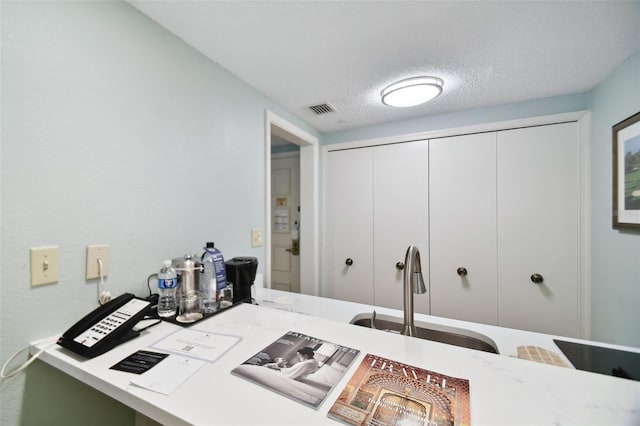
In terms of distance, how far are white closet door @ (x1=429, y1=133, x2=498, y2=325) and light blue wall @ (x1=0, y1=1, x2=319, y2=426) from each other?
1876 millimetres

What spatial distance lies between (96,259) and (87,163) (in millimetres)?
367

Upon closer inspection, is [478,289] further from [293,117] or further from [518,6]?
[293,117]

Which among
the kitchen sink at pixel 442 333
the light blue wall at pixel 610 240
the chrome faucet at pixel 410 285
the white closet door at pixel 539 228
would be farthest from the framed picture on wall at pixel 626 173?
the chrome faucet at pixel 410 285

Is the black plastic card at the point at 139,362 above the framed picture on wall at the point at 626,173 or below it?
below

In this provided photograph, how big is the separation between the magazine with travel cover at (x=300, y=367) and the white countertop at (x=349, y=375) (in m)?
0.02

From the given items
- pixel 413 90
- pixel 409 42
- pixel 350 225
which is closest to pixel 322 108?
pixel 413 90

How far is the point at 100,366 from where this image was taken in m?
0.68

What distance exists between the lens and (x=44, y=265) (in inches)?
31.9

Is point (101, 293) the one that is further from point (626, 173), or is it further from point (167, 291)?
point (626, 173)

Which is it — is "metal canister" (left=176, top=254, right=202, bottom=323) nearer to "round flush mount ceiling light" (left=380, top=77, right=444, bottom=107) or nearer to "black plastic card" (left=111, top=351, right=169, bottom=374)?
"black plastic card" (left=111, top=351, right=169, bottom=374)

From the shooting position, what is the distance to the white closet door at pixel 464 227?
2.02 meters

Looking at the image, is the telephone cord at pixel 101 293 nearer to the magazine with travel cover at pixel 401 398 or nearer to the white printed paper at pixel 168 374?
the white printed paper at pixel 168 374

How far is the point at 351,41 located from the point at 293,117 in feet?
3.37

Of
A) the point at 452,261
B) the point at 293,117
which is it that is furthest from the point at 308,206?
the point at 452,261
